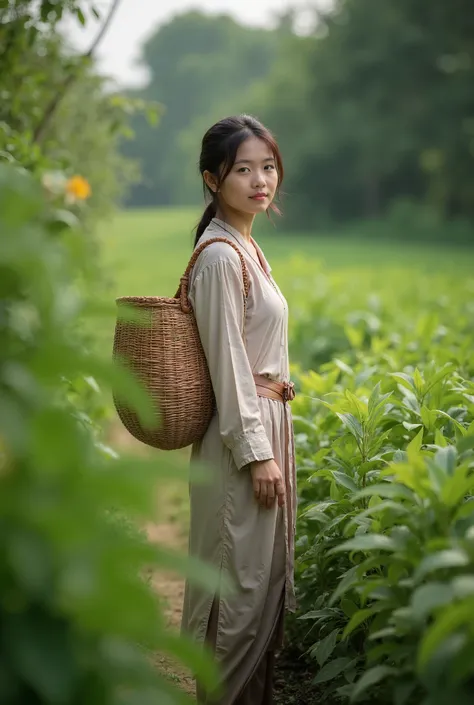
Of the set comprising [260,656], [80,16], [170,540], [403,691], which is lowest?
[170,540]

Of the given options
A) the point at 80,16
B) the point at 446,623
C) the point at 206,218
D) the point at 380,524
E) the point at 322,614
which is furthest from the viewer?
the point at 80,16

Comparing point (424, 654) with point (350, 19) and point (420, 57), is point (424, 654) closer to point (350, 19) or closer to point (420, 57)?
point (420, 57)

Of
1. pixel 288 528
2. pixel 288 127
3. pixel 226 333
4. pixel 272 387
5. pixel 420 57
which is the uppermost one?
pixel 420 57

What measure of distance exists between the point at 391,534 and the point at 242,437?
25.9 inches

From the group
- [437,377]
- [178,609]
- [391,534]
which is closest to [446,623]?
[391,534]

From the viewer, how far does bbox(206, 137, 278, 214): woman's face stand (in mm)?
2734

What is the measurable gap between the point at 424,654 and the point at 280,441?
4.63 ft

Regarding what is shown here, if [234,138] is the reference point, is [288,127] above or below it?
above

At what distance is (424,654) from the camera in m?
1.42

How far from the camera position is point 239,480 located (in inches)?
104

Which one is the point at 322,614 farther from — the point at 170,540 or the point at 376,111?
the point at 376,111

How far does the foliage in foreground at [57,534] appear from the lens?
3.69 ft

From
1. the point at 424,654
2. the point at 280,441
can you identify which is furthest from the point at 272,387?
the point at 424,654

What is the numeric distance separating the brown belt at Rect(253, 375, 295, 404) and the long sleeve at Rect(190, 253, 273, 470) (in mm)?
156
